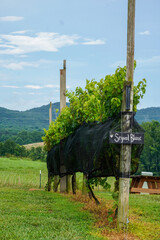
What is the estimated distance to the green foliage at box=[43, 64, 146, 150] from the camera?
975 cm

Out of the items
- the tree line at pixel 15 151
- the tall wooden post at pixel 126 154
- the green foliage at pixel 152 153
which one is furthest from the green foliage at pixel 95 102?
the tree line at pixel 15 151

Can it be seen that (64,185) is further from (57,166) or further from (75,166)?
(75,166)

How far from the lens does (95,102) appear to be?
12.4 m

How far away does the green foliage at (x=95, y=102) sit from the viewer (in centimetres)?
975

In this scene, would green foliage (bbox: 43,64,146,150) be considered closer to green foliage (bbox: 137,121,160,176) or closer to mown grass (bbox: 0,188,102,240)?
mown grass (bbox: 0,188,102,240)

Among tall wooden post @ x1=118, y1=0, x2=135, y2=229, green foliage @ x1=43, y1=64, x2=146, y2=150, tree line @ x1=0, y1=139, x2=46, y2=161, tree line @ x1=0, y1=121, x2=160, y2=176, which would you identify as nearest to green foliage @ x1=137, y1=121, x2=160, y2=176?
tree line @ x1=0, y1=121, x2=160, y2=176

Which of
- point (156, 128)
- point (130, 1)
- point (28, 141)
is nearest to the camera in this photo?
point (130, 1)

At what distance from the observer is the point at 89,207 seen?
12.2 m

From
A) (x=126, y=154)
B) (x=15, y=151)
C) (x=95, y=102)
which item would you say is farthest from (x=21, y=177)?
(x=15, y=151)

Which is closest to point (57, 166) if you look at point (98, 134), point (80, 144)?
point (80, 144)

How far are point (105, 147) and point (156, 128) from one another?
64335mm

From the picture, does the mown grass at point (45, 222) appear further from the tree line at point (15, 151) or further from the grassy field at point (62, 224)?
the tree line at point (15, 151)

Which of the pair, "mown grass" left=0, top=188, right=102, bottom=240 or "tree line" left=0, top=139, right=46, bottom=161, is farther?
"tree line" left=0, top=139, right=46, bottom=161

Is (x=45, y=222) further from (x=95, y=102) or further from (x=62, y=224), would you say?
(x=95, y=102)
